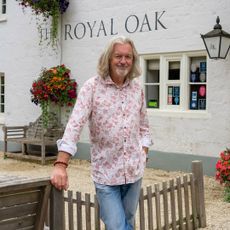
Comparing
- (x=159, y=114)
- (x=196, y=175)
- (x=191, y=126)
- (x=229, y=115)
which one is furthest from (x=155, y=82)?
(x=196, y=175)

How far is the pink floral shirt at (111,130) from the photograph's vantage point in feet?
9.45

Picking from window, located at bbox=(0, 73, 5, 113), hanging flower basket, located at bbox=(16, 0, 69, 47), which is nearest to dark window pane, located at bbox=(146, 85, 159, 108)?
hanging flower basket, located at bbox=(16, 0, 69, 47)

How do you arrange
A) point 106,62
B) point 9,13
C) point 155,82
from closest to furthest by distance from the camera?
point 106,62
point 155,82
point 9,13

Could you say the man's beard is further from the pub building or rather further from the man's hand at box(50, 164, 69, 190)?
the pub building

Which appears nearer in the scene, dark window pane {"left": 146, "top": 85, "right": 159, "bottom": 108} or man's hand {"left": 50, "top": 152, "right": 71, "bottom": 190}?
man's hand {"left": 50, "top": 152, "right": 71, "bottom": 190}

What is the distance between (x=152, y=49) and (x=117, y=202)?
6.44 metres

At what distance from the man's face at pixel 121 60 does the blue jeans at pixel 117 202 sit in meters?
0.72

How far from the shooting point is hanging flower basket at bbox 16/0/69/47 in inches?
408

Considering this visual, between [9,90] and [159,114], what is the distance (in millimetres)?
4964

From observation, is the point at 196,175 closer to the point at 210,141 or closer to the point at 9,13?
the point at 210,141

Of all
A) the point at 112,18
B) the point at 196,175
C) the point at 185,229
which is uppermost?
the point at 112,18

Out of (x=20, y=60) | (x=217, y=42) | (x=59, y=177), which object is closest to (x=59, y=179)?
(x=59, y=177)

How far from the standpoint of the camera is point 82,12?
10.3m

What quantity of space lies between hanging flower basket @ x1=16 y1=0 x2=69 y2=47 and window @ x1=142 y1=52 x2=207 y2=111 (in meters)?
2.51
